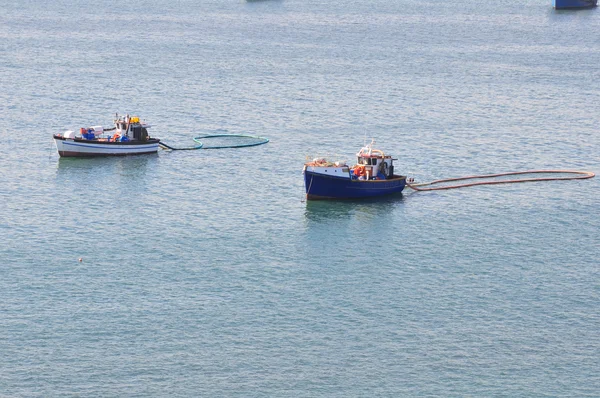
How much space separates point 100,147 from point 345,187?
105 feet

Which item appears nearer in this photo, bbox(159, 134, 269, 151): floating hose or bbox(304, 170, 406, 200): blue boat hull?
bbox(304, 170, 406, 200): blue boat hull

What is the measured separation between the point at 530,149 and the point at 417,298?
163ft

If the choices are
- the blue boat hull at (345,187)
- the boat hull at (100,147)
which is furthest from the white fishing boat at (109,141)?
the blue boat hull at (345,187)

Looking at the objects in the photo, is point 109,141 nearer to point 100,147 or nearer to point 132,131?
point 100,147

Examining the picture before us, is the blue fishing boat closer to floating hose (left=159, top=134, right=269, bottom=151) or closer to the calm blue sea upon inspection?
the calm blue sea

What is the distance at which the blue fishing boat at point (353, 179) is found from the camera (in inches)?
4193

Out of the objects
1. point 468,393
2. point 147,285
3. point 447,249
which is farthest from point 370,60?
point 468,393

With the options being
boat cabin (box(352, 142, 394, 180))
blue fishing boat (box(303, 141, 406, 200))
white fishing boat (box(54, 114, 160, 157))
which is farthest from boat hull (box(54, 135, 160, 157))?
boat cabin (box(352, 142, 394, 180))

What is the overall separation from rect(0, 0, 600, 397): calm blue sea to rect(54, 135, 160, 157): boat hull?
1.27m

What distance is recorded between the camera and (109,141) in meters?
126

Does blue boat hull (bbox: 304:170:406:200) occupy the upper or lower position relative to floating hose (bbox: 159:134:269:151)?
lower

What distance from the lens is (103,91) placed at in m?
163

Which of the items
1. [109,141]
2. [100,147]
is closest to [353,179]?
[109,141]

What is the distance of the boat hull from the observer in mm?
124062
